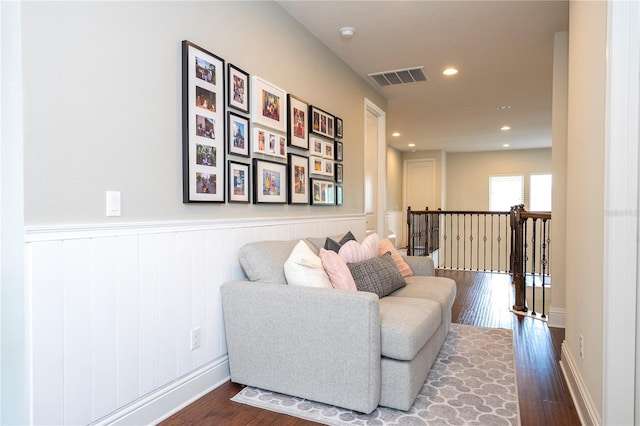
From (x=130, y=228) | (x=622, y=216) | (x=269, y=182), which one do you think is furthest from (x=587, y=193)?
(x=130, y=228)

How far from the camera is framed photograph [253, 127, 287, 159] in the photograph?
2781 millimetres

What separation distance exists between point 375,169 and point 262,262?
3.33m

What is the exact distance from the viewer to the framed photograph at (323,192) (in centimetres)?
362

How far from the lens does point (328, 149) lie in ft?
12.8

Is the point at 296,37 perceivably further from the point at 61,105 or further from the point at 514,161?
the point at 514,161

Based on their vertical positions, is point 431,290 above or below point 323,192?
below

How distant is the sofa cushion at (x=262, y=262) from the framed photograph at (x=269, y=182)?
0.44 m

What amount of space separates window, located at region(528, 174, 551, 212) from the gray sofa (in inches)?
368

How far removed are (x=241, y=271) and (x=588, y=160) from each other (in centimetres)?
215

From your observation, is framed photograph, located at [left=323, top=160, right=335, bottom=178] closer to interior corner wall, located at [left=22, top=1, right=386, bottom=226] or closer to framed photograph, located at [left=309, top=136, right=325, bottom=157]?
framed photograph, located at [left=309, top=136, right=325, bottom=157]

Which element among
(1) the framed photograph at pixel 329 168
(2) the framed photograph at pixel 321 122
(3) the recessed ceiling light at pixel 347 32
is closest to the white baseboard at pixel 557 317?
(1) the framed photograph at pixel 329 168

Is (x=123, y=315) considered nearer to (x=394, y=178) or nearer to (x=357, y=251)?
(x=357, y=251)

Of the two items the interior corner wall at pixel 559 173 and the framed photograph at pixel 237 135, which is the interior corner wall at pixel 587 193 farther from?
the framed photograph at pixel 237 135

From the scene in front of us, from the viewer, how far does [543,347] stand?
10.2ft
